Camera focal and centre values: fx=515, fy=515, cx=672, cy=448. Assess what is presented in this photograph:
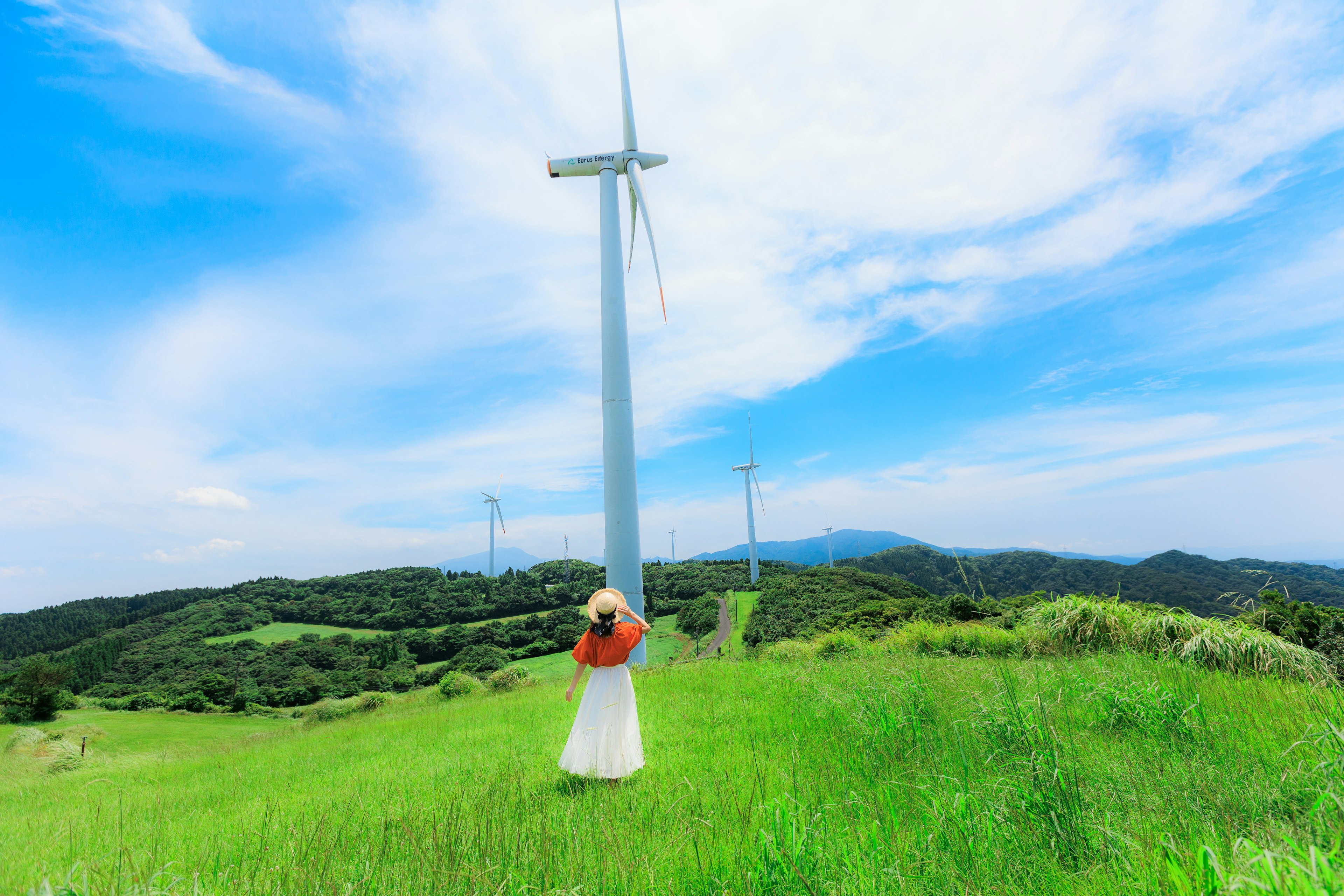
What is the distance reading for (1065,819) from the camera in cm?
326

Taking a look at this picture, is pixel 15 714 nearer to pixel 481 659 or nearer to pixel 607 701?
pixel 481 659

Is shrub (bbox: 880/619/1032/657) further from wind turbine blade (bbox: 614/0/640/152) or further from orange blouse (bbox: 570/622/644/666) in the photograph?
wind turbine blade (bbox: 614/0/640/152)

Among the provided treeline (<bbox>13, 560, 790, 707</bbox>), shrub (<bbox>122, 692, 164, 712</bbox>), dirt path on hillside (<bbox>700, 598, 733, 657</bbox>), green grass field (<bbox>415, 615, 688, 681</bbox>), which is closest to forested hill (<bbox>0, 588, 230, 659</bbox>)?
treeline (<bbox>13, 560, 790, 707</bbox>)

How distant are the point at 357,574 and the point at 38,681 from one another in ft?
186

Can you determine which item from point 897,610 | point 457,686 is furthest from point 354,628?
point 897,610

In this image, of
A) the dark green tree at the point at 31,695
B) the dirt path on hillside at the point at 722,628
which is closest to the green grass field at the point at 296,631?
the dirt path on hillside at the point at 722,628

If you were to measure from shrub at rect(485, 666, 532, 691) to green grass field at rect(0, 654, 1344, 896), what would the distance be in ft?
44.0

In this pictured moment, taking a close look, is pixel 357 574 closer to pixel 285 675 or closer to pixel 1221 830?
pixel 285 675

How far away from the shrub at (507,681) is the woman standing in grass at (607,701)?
17.8 m

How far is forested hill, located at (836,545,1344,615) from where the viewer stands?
6.58 meters

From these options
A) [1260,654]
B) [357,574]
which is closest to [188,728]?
[1260,654]

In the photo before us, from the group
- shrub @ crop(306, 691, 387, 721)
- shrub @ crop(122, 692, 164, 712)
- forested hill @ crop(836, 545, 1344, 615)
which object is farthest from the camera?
shrub @ crop(122, 692, 164, 712)

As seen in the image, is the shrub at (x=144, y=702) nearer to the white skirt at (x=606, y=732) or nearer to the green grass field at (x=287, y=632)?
the green grass field at (x=287, y=632)

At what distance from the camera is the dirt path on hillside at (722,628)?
3866cm
